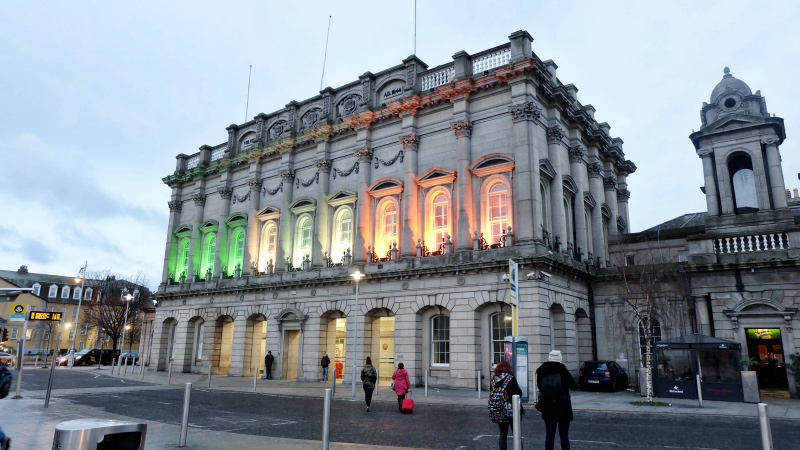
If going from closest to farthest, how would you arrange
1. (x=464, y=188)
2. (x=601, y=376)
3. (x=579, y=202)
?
1. (x=601, y=376)
2. (x=464, y=188)
3. (x=579, y=202)

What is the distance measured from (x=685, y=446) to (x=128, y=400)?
18973mm

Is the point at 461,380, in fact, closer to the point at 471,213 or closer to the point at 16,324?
the point at 471,213

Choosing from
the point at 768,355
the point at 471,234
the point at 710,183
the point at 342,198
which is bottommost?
the point at 768,355

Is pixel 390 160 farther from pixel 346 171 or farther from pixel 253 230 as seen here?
pixel 253 230

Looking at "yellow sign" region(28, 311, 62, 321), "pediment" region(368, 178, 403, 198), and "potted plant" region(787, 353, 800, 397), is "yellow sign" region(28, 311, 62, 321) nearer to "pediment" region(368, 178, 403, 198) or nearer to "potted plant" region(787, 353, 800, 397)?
"pediment" region(368, 178, 403, 198)

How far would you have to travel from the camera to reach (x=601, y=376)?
2492cm

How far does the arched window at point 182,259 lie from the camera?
146 ft

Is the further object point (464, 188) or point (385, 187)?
point (385, 187)

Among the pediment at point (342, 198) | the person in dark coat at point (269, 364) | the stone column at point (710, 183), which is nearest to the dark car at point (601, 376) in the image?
the stone column at point (710, 183)

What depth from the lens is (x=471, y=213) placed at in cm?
2762

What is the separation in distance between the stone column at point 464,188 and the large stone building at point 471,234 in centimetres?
8

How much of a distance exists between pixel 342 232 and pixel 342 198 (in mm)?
2202

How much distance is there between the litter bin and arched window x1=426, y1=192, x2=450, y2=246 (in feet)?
81.5

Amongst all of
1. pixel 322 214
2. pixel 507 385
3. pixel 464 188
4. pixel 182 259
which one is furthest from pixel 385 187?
pixel 182 259
